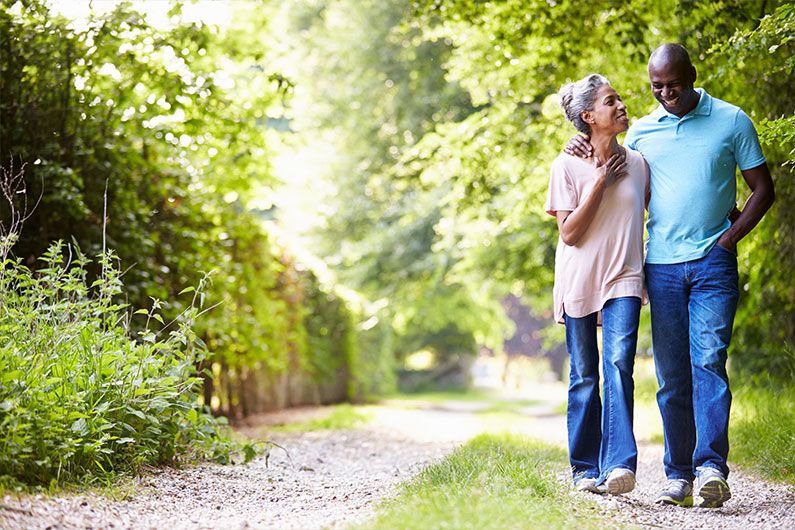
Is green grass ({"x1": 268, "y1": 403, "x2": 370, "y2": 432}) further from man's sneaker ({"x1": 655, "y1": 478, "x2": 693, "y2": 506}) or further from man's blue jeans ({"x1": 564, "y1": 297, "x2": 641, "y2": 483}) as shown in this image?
man's sneaker ({"x1": 655, "y1": 478, "x2": 693, "y2": 506})

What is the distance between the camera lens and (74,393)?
3473 mm

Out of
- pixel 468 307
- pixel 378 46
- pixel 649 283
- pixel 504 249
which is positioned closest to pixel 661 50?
pixel 649 283

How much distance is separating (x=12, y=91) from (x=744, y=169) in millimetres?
4237

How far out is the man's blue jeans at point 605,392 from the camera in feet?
11.4

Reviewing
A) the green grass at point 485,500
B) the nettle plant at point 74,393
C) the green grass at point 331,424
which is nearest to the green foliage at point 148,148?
the nettle plant at point 74,393

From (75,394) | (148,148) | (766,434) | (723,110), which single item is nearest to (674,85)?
(723,110)

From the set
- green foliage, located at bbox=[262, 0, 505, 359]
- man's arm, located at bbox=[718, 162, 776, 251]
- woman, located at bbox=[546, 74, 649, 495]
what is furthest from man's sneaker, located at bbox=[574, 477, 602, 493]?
green foliage, located at bbox=[262, 0, 505, 359]

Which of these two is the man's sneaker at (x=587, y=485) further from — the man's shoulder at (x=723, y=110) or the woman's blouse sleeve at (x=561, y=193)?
the man's shoulder at (x=723, y=110)

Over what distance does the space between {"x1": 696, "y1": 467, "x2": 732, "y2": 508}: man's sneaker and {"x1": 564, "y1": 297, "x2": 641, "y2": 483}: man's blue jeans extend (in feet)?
0.95

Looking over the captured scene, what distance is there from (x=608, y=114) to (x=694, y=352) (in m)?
1.12

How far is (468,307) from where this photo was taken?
19.2 m

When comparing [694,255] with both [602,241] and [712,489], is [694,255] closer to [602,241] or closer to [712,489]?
[602,241]

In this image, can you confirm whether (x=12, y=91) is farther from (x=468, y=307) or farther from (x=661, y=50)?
(x=468, y=307)

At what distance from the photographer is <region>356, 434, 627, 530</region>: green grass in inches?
101
